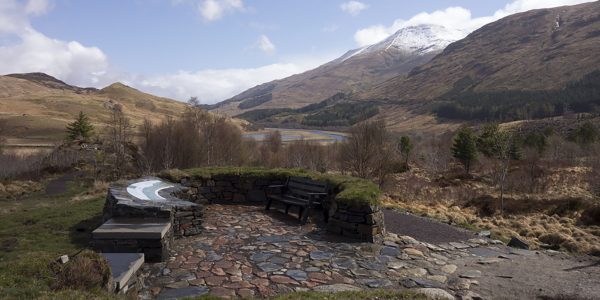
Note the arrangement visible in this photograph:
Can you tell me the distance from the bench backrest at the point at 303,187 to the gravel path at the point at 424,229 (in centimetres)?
188

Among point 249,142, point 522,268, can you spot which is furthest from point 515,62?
point 522,268

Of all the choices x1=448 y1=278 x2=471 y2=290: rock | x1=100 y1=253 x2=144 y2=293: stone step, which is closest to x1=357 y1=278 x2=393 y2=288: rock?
x1=448 y1=278 x2=471 y2=290: rock

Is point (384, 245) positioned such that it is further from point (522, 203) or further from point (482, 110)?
point (482, 110)

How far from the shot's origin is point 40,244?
→ 29.6 ft

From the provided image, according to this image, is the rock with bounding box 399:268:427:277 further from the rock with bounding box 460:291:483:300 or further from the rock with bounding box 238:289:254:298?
the rock with bounding box 238:289:254:298

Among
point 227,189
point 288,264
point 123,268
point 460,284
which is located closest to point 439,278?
point 460,284

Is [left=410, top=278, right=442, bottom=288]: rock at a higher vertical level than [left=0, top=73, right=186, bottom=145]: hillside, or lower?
lower

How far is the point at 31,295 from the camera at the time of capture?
4.06 m

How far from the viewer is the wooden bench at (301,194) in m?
10.2

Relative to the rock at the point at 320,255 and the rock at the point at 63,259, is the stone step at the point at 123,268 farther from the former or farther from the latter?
the rock at the point at 320,255

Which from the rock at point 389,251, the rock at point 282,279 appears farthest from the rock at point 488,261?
the rock at point 282,279

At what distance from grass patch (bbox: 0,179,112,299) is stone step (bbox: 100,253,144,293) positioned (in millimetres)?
659

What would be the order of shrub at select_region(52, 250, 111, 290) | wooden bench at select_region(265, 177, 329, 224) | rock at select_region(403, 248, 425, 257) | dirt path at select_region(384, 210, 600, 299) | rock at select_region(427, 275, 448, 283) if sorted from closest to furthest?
shrub at select_region(52, 250, 111, 290)
dirt path at select_region(384, 210, 600, 299)
rock at select_region(427, 275, 448, 283)
rock at select_region(403, 248, 425, 257)
wooden bench at select_region(265, 177, 329, 224)

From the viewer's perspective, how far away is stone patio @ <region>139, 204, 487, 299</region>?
19.7ft
